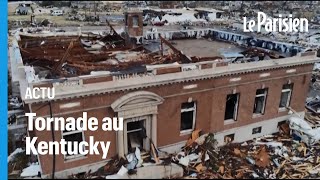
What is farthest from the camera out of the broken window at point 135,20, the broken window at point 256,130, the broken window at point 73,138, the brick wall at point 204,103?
the broken window at point 135,20

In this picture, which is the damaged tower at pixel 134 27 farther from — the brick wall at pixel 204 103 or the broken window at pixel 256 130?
the broken window at pixel 256 130

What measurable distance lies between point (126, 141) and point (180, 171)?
3.03 m

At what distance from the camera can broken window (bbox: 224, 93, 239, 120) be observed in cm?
1933

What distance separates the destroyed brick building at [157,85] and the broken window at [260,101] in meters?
0.06

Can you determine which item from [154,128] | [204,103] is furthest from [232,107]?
[154,128]

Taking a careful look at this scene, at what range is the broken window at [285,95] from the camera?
21.2m

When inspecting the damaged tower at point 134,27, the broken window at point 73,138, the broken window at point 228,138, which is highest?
the damaged tower at point 134,27

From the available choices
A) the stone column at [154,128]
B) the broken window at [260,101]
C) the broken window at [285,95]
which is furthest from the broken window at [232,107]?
the stone column at [154,128]

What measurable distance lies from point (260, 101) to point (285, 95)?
7.20ft

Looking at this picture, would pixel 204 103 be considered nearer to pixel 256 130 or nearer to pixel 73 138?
pixel 256 130

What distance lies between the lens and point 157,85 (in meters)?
16.1

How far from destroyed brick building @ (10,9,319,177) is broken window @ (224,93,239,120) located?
0.06 metres

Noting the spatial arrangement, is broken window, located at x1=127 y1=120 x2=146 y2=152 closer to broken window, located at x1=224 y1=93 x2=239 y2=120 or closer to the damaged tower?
broken window, located at x1=224 y1=93 x2=239 y2=120

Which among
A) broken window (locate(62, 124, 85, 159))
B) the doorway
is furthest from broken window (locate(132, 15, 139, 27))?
broken window (locate(62, 124, 85, 159))
